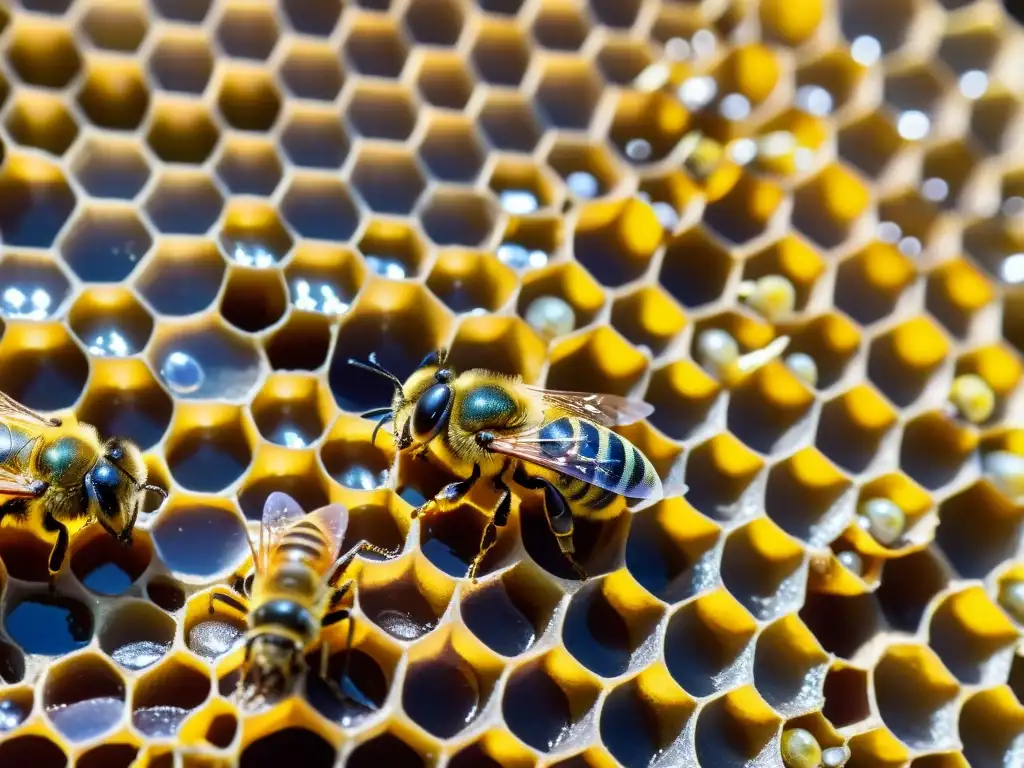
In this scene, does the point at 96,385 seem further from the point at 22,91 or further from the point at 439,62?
the point at 439,62

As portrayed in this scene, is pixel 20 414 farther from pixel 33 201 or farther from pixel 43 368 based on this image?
pixel 33 201

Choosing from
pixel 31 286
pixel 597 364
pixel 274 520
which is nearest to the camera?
pixel 274 520

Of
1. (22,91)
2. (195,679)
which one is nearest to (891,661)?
(195,679)

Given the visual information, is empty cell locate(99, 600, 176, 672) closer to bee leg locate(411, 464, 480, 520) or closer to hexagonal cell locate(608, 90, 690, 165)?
bee leg locate(411, 464, 480, 520)

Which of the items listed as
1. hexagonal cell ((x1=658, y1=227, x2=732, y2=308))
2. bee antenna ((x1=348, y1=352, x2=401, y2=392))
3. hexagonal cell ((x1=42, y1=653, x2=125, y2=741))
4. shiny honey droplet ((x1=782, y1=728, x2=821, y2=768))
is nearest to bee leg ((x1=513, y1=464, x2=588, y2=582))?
bee antenna ((x1=348, y1=352, x2=401, y2=392))

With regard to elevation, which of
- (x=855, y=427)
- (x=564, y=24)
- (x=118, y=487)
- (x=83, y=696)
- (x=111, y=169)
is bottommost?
(x=83, y=696)

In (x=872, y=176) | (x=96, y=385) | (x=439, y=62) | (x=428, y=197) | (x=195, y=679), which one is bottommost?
(x=195, y=679)

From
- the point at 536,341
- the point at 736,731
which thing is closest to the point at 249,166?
the point at 536,341
